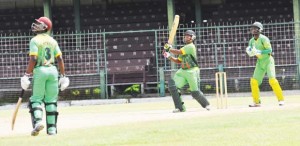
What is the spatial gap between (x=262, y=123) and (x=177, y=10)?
71.9 feet

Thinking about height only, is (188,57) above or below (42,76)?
above

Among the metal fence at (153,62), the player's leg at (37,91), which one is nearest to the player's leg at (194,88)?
the player's leg at (37,91)

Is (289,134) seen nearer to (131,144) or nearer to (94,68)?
(131,144)

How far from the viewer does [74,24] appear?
32.1 metres

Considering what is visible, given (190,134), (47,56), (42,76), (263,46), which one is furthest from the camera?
(263,46)

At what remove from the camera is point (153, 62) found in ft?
93.4

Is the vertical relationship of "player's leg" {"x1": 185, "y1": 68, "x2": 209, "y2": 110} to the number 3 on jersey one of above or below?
below

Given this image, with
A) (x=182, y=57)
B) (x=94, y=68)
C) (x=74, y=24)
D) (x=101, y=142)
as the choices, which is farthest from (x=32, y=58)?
(x=74, y=24)

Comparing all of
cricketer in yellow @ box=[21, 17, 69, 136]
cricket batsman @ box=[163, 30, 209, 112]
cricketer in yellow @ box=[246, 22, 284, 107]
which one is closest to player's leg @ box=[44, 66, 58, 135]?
cricketer in yellow @ box=[21, 17, 69, 136]

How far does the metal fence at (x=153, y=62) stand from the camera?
2581cm

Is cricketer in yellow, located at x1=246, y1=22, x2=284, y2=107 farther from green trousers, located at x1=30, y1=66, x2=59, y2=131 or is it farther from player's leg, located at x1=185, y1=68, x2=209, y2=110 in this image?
green trousers, located at x1=30, y1=66, x2=59, y2=131

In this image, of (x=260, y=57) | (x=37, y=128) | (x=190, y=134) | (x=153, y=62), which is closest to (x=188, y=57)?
(x=260, y=57)

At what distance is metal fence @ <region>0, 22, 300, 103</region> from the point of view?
25812mm

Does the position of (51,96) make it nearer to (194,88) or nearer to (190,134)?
(190,134)
